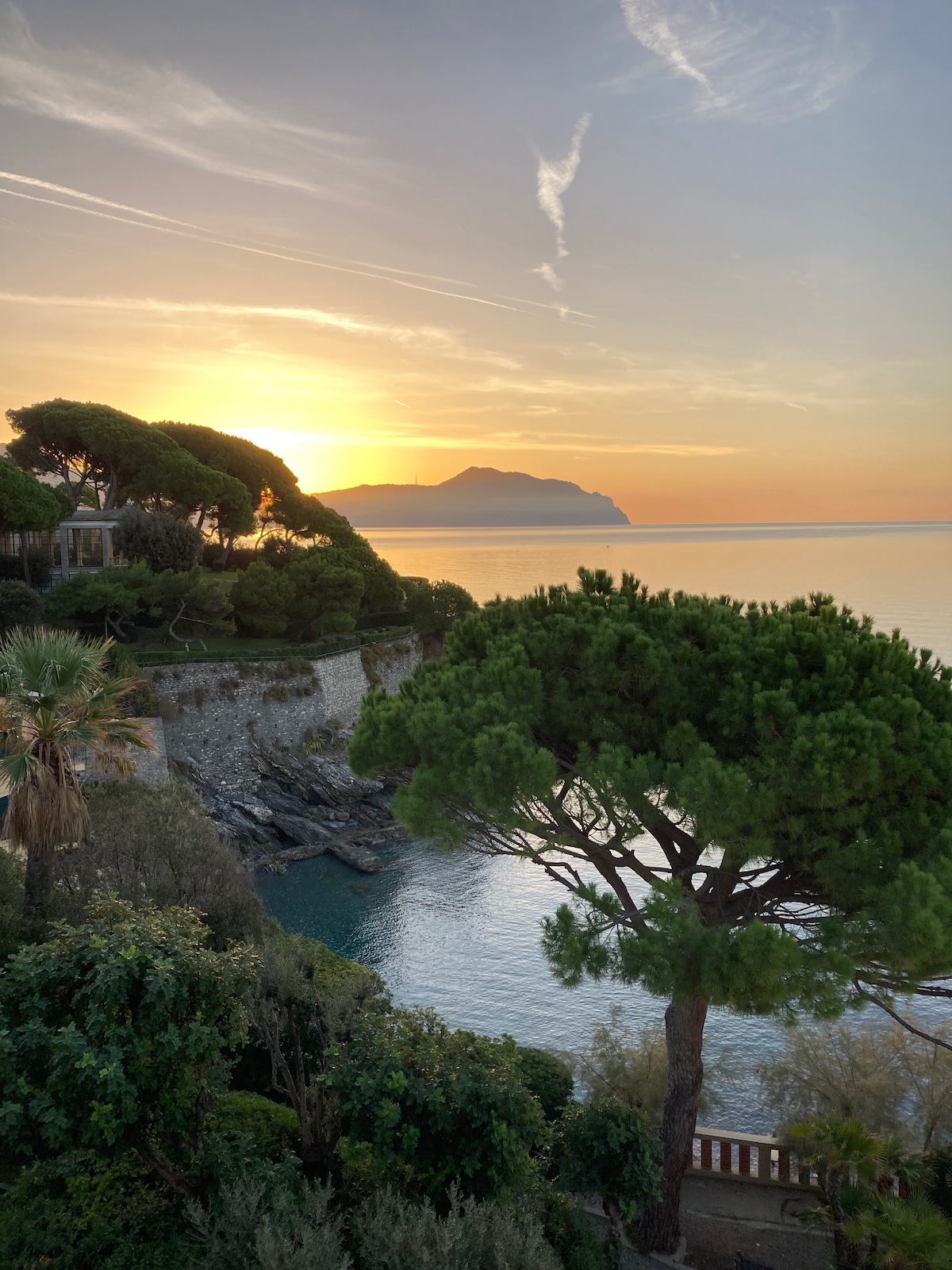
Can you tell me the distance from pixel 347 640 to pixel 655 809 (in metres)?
30.9

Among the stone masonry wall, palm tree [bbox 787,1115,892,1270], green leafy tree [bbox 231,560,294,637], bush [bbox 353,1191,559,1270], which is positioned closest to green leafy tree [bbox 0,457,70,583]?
green leafy tree [bbox 231,560,294,637]

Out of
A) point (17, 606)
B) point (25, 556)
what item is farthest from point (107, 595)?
point (25, 556)

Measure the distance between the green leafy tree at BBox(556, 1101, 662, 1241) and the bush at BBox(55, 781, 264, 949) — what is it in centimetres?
539

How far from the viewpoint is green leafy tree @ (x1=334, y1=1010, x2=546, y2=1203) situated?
24.2 ft

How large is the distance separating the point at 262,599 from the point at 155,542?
5057 millimetres

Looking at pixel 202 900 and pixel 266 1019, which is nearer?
pixel 266 1019

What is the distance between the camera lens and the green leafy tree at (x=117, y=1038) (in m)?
6.32

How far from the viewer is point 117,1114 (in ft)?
21.2

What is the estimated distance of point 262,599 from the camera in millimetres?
35906

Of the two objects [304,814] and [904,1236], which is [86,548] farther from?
[904,1236]

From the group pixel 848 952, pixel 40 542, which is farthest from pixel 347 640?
pixel 848 952

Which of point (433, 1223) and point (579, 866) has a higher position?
point (433, 1223)

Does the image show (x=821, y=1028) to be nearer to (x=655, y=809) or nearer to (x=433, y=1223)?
(x=655, y=809)

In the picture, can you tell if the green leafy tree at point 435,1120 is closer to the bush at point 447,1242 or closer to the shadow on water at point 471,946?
the bush at point 447,1242
